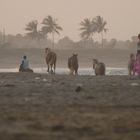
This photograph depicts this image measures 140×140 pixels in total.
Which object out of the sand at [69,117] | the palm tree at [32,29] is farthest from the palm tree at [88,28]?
the sand at [69,117]

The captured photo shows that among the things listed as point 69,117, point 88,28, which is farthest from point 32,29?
point 69,117

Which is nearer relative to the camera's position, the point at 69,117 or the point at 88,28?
the point at 69,117

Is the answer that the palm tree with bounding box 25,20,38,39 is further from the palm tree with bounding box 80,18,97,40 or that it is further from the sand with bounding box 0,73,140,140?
the sand with bounding box 0,73,140,140

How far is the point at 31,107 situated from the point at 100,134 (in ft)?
9.61

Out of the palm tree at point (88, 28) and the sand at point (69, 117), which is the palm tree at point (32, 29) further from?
the sand at point (69, 117)

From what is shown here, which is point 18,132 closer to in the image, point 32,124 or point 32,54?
point 32,124

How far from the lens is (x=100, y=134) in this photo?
5.97m

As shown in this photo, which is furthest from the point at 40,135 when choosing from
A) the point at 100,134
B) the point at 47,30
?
the point at 47,30

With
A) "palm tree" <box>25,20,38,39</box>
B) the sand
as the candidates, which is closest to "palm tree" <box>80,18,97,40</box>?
"palm tree" <box>25,20,38,39</box>

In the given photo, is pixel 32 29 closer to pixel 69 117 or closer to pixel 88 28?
pixel 88 28

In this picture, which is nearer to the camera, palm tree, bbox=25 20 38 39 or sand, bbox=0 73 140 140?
sand, bbox=0 73 140 140

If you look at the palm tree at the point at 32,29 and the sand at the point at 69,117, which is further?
the palm tree at the point at 32,29

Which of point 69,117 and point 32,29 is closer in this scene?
point 69,117

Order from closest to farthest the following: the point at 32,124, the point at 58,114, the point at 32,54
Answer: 1. the point at 32,124
2. the point at 58,114
3. the point at 32,54
